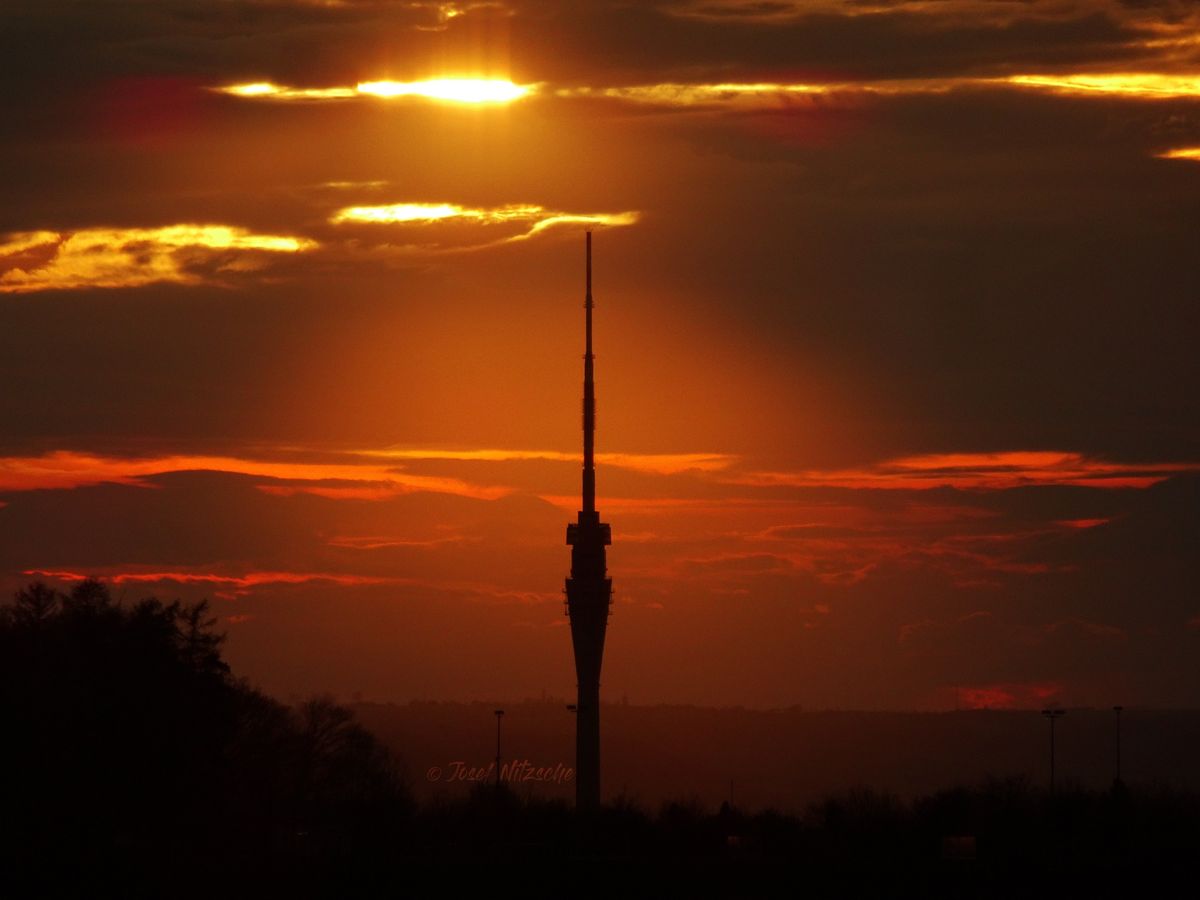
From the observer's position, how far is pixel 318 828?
174 m

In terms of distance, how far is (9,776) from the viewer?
137750 millimetres

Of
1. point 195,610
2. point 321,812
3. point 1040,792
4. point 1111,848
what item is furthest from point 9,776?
point 1040,792

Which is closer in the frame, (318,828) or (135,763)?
(135,763)

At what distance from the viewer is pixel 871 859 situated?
147500 mm

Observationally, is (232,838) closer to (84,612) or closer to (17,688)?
(17,688)

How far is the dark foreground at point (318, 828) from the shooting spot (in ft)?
423

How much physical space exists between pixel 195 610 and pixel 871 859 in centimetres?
5425

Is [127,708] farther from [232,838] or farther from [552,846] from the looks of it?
[552,846]

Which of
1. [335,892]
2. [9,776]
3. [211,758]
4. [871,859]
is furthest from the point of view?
[211,758]

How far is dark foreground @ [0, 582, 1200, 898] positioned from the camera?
12900cm

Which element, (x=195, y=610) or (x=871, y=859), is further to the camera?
(x=195, y=610)

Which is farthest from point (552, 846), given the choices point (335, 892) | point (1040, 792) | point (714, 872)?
point (1040, 792)

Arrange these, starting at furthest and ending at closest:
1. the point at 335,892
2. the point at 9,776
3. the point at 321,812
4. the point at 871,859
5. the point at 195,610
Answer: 1. the point at 321,812
2. the point at 195,610
3. the point at 871,859
4. the point at 9,776
5. the point at 335,892

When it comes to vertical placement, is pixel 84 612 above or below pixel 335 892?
above
